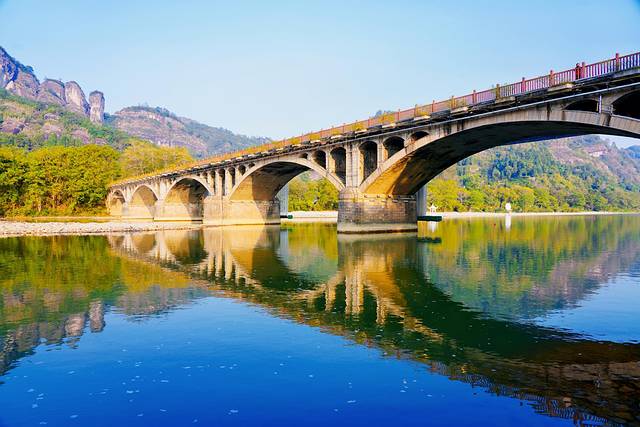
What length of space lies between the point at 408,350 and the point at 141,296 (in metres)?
12.3

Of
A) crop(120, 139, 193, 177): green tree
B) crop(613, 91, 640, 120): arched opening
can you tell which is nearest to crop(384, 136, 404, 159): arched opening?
crop(613, 91, 640, 120): arched opening

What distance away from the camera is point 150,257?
112 feet

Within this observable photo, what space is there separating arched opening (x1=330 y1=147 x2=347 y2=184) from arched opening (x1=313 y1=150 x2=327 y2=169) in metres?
2.18

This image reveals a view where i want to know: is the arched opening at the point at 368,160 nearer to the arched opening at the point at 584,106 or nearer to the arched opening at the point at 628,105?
the arched opening at the point at 584,106

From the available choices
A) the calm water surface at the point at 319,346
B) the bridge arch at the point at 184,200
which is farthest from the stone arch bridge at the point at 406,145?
the calm water surface at the point at 319,346

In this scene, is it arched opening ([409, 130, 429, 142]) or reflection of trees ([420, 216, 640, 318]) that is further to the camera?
arched opening ([409, 130, 429, 142])

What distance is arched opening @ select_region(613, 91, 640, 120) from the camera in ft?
87.2

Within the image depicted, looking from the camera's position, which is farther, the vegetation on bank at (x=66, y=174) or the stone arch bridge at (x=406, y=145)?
the vegetation on bank at (x=66, y=174)

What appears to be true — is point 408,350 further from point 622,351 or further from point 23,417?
point 23,417

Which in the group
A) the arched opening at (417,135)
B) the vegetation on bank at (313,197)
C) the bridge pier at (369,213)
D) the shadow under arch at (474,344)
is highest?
the arched opening at (417,135)

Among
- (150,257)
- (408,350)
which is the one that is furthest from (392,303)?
(150,257)

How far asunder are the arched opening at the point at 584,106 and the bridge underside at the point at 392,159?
55mm

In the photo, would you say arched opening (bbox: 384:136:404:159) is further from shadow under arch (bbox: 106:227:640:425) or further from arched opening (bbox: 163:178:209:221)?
arched opening (bbox: 163:178:209:221)

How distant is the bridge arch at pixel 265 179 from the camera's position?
66500mm
